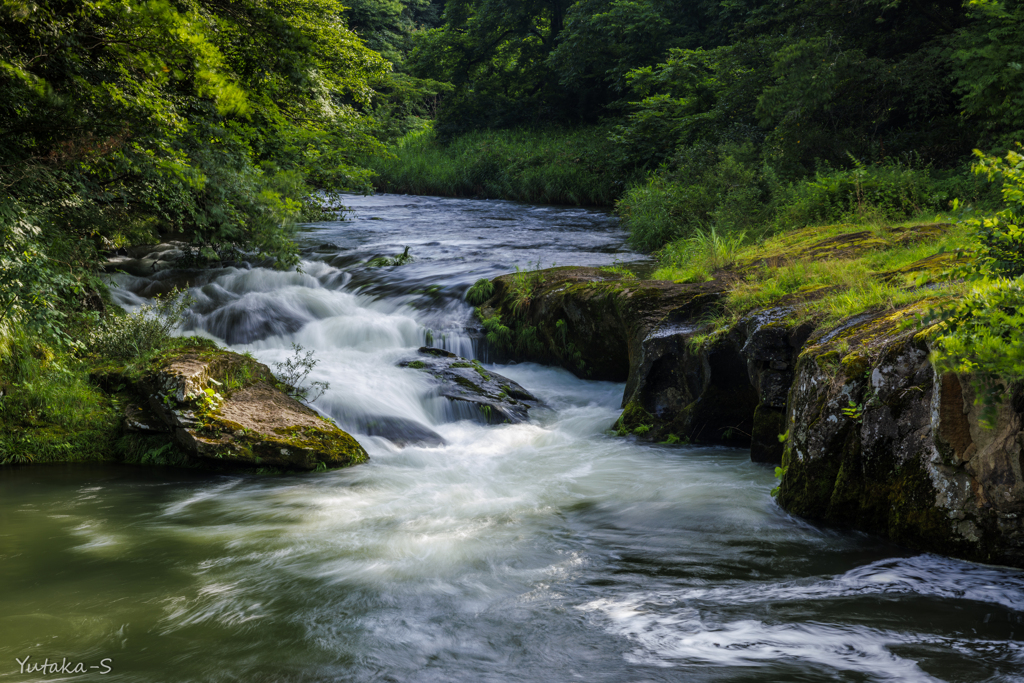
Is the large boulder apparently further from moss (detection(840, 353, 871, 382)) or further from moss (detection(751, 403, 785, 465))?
moss (detection(751, 403, 785, 465))

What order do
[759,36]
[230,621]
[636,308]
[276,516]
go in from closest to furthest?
[230,621] < [276,516] < [636,308] < [759,36]

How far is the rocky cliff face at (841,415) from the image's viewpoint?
12.4 ft

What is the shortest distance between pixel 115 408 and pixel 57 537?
2281mm

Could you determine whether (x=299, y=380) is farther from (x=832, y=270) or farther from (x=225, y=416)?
(x=832, y=270)

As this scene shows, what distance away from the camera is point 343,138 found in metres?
12.5

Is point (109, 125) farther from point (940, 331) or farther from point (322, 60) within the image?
point (940, 331)

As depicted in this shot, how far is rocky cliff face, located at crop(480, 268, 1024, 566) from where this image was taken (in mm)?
3773

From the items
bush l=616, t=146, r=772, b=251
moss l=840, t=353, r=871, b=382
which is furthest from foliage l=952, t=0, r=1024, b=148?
moss l=840, t=353, r=871, b=382

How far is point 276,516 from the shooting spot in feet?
17.3

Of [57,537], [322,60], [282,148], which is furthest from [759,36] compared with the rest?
[57,537]

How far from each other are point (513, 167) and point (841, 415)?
21.6 metres

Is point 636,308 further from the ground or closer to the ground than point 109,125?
closer to the ground

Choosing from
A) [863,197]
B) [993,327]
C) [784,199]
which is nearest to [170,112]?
[993,327]

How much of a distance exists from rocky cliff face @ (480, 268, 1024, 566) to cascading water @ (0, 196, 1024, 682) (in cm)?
24
